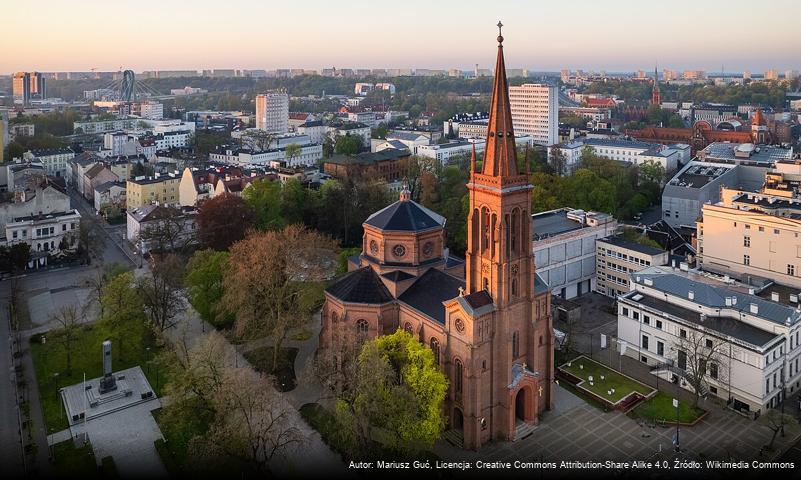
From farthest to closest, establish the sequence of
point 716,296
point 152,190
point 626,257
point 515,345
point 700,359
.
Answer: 1. point 152,190
2. point 626,257
3. point 716,296
4. point 700,359
5. point 515,345

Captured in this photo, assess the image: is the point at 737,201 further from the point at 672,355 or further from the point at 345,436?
the point at 345,436

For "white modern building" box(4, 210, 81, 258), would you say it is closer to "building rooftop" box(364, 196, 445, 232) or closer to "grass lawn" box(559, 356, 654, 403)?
"building rooftop" box(364, 196, 445, 232)

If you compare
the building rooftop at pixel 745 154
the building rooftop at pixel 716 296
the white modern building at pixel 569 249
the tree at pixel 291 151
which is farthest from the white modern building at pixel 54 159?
the building rooftop at pixel 745 154

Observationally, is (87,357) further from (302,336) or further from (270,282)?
(302,336)

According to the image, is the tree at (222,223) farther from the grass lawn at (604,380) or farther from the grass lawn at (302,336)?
the grass lawn at (604,380)

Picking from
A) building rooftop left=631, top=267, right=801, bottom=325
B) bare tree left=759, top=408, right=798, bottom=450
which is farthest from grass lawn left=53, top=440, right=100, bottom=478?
building rooftop left=631, top=267, right=801, bottom=325

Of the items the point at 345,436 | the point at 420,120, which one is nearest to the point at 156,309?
the point at 345,436

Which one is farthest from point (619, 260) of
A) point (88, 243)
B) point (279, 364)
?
point (88, 243)
